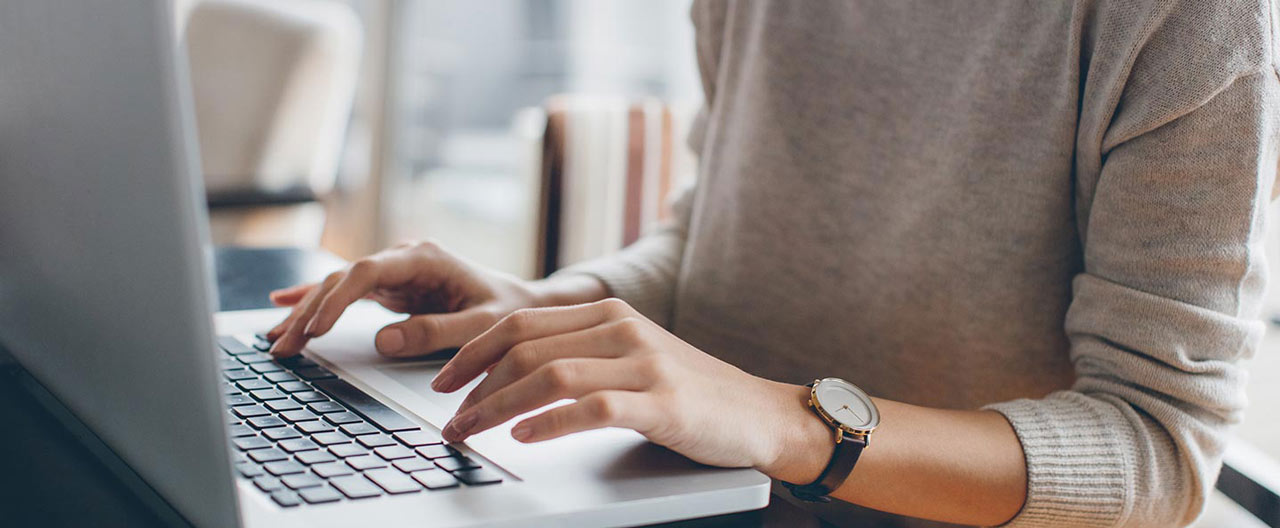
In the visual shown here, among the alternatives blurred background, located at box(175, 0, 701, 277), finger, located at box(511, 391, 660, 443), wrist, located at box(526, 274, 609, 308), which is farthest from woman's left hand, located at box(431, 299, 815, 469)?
blurred background, located at box(175, 0, 701, 277)

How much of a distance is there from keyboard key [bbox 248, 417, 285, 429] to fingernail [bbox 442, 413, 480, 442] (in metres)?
0.08

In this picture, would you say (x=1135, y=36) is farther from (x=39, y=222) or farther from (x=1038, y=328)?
(x=39, y=222)

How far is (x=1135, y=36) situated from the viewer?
0.64 m

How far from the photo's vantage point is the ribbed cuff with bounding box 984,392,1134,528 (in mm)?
592

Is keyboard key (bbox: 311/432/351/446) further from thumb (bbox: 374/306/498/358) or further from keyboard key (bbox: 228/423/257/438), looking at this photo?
thumb (bbox: 374/306/498/358)

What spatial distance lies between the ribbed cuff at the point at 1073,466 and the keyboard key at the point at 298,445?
390mm

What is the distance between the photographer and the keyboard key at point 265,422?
498 mm

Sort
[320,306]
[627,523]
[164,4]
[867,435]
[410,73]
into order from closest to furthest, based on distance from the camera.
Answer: [164,4], [627,523], [867,435], [320,306], [410,73]

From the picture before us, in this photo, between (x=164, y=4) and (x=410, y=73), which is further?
(x=410, y=73)

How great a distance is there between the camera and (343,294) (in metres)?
0.68

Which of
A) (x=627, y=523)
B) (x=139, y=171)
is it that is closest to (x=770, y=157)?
(x=627, y=523)

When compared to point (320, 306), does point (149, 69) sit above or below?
above

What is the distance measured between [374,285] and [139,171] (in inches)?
14.9

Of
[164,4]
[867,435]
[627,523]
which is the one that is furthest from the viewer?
[867,435]
